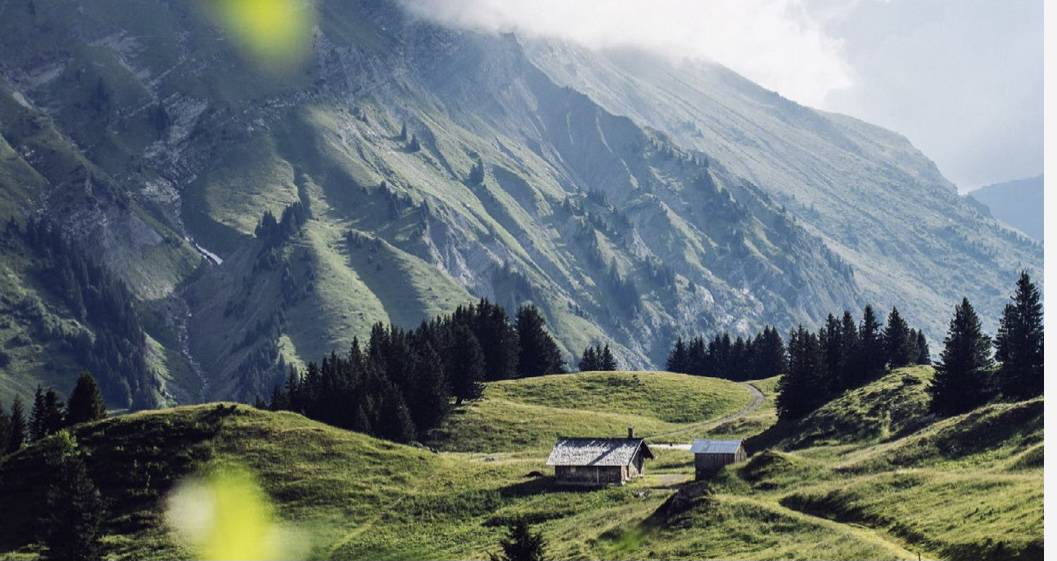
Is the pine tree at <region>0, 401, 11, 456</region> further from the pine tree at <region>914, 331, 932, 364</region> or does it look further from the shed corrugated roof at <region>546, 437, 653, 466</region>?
the pine tree at <region>914, 331, 932, 364</region>

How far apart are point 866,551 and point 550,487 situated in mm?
50343

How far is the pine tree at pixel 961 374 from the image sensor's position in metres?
132

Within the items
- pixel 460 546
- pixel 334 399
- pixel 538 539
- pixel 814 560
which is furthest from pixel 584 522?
pixel 334 399

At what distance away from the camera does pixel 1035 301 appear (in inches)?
5295

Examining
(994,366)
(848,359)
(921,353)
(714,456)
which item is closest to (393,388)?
(714,456)

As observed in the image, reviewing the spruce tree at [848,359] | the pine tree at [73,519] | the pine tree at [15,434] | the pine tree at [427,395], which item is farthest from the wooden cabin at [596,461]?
the pine tree at [15,434]

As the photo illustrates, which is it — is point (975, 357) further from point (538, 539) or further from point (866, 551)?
point (538, 539)

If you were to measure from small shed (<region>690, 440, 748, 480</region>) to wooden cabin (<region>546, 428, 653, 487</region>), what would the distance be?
28.7 feet

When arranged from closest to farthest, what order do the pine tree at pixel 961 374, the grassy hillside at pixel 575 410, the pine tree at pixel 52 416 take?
the pine tree at pixel 961 374, the pine tree at pixel 52 416, the grassy hillside at pixel 575 410

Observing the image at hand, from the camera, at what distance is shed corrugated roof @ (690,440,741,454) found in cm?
12075

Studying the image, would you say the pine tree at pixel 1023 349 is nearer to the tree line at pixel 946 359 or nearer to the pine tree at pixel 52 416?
the tree line at pixel 946 359

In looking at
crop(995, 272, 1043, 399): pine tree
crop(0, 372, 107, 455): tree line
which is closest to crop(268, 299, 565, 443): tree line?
crop(0, 372, 107, 455): tree line

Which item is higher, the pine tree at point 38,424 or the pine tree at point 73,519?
the pine tree at point 38,424

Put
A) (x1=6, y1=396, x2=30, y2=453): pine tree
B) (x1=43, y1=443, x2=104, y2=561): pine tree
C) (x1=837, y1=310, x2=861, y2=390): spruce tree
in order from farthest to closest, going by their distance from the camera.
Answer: (x1=837, y1=310, x2=861, y2=390): spruce tree → (x1=6, y1=396, x2=30, y2=453): pine tree → (x1=43, y1=443, x2=104, y2=561): pine tree
